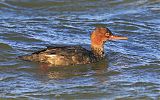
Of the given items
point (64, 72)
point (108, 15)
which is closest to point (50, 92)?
point (64, 72)

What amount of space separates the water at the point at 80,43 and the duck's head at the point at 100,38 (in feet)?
1.04

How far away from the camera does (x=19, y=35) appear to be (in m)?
15.1

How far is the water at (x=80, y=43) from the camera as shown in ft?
36.2

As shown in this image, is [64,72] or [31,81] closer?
[31,81]

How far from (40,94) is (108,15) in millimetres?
7567

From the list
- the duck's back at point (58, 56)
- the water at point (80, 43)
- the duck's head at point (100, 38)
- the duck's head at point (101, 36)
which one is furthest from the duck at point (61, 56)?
the duck's head at point (101, 36)

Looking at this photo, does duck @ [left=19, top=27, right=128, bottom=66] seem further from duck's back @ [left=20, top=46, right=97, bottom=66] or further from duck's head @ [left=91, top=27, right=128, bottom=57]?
duck's head @ [left=91, top=27, right=128, bottom=57]

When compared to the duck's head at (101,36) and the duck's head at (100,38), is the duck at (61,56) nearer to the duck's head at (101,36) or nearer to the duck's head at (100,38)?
the duck's head at (100,38)

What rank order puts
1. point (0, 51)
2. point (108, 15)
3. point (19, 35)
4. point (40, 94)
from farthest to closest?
1. point (108, 15)
2. point (19, 35)
3. point (0, 51)
4. point (40, 94)

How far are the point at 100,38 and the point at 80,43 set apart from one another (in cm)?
129

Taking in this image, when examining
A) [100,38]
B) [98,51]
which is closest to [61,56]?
[98,51]

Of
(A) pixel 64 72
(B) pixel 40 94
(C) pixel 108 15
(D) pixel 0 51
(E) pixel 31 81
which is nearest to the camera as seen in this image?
(B) pixel 40 94

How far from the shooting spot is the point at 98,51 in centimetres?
1355

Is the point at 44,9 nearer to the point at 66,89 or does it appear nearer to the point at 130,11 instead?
the point at 130,11
